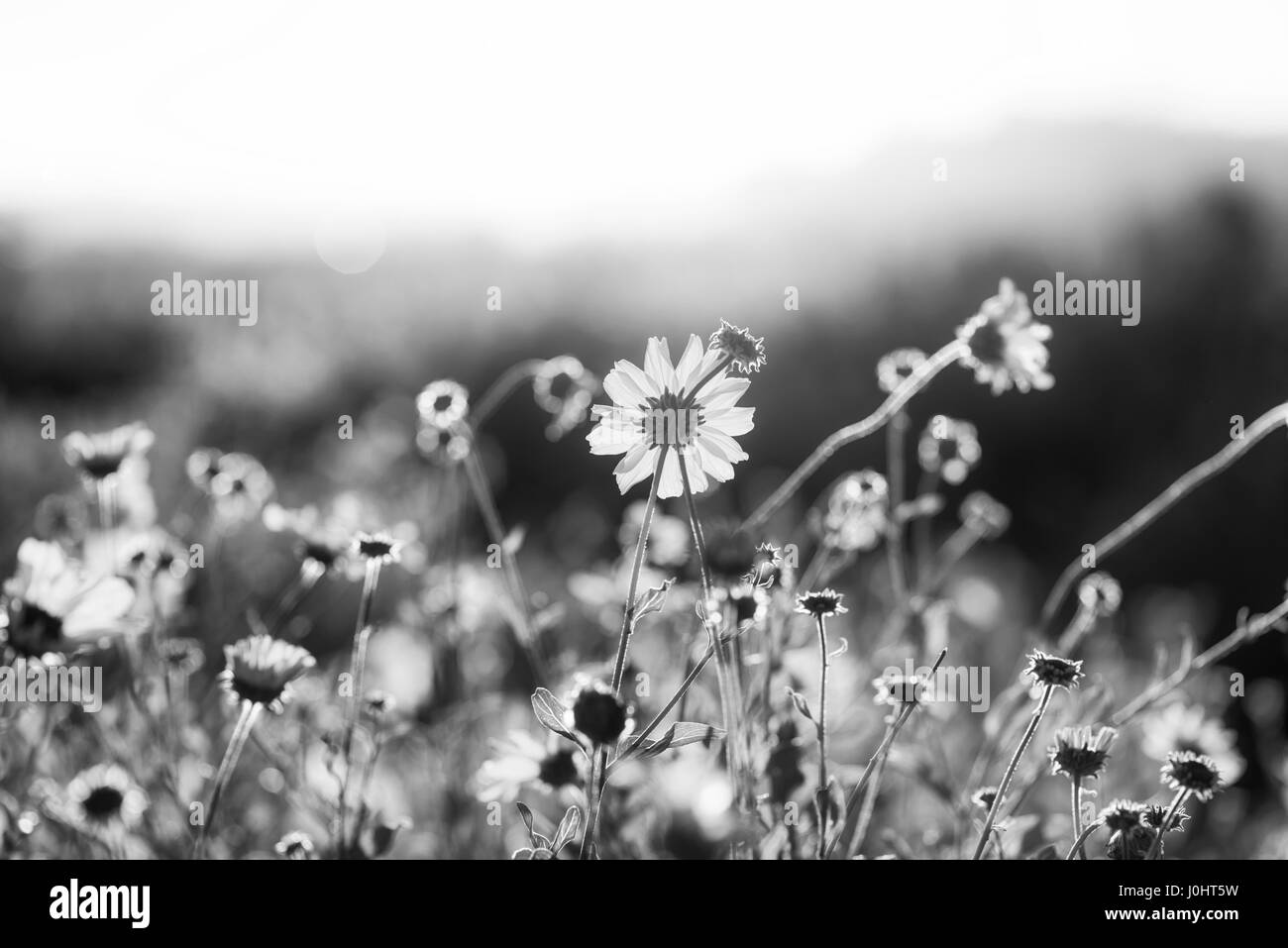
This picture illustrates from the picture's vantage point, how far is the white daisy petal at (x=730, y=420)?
52cm

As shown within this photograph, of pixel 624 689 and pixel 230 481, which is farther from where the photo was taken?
pixel 230 481

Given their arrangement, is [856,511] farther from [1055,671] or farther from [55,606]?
[55,606]

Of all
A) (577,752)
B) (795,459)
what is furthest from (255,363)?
(577,752)

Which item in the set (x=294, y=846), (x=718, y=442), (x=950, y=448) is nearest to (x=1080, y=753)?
(x=718, y=442)

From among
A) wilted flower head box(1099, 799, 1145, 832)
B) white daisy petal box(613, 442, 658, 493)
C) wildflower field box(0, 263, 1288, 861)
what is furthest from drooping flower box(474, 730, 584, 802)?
wilted flower head box(1099, 799, 1145, 832)

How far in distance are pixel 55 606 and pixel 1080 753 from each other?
2.07ft

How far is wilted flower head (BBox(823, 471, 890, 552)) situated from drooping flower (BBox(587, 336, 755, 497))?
0.69 ft

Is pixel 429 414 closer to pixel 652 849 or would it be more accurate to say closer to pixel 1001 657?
pixel 652 849

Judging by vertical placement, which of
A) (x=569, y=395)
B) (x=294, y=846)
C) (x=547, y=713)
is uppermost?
(x=569, y=395)

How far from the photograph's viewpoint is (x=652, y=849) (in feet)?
2.24

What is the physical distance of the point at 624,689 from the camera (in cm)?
71

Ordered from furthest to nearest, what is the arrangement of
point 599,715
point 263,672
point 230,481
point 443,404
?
point 230,481, point 443,404, point 263,672, point 599,715
